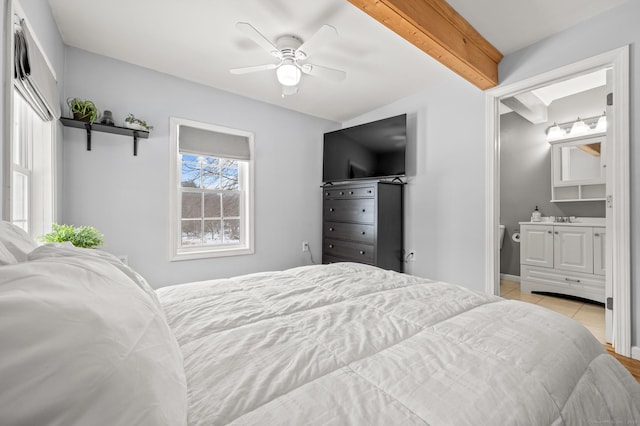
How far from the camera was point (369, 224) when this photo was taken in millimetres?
3514

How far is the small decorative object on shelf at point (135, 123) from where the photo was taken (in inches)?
109

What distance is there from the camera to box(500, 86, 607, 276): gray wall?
152 inches

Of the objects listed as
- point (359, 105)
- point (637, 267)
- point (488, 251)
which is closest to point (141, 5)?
Result: point (359, 105)

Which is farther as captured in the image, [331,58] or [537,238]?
[537,238]

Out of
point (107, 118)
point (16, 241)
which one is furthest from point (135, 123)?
point (16, 241)

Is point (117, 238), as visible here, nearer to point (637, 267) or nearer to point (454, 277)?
point (454, 277)

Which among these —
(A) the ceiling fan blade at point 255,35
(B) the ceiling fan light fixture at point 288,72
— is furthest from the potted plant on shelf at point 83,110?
(B) the ceiling fan light fixture at point 288,72

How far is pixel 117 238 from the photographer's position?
2828 mm

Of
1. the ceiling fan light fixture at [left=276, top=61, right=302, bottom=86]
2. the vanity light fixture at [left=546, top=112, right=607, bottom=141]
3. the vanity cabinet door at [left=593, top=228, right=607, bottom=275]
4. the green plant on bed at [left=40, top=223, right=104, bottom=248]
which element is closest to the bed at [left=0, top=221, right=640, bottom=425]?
the green plant on bed at [left=40, top=223, right=104, bottom=248]

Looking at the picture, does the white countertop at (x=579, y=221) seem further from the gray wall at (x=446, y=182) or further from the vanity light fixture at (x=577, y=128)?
the gray wall at (x=446, y=182)

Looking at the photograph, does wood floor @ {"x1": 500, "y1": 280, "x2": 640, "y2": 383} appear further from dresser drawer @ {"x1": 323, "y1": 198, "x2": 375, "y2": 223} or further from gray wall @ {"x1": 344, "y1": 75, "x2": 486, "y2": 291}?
dresser drawer @ {"x1": 323, "y1": 198, "x2": 375, "y2": 223}

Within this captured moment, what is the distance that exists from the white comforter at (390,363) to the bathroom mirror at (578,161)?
3.84 metres

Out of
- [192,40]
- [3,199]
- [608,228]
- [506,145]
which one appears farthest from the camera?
[506,145]

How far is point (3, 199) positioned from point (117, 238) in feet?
4.96
